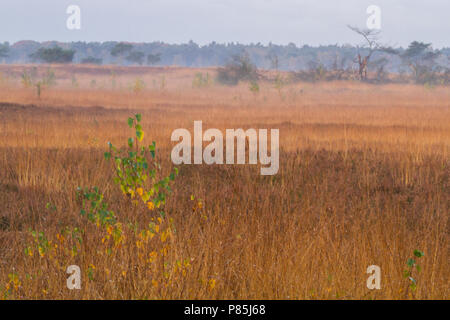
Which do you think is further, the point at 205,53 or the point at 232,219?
the point at 205,53

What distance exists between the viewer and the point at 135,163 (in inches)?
197

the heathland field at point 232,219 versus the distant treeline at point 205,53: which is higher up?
the distant treeline at point 205,53

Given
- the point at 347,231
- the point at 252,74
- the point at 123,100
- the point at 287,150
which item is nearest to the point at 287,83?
the point at 252,74

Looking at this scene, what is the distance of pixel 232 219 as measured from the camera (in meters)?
5.79

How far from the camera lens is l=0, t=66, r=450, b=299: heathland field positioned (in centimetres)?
442

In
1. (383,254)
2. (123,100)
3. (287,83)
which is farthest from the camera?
(287,83)

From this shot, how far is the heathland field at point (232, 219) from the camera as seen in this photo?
174 inches

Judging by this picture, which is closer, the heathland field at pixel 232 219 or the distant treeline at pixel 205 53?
the heathland field at pixel 232 219

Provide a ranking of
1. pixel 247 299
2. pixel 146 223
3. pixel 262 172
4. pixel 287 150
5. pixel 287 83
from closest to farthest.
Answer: pixel 247 299 < pixel 146 223 < pixel 262 172 < pixel 287 150 < pixel 287 83

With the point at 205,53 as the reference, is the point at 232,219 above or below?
below

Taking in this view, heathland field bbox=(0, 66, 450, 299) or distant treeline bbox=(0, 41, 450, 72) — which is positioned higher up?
distant treeline bbox=(0, 41, 450, 72)

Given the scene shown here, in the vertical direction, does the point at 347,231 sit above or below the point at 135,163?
below
